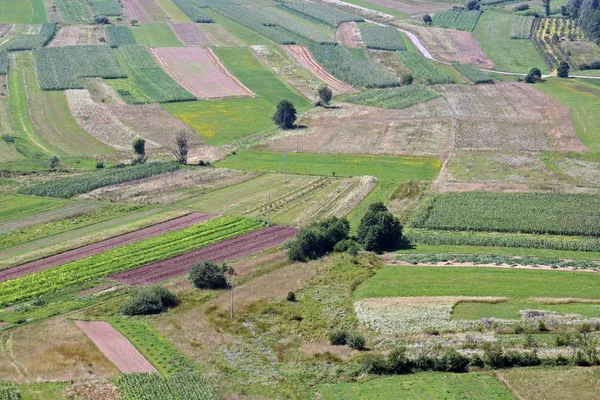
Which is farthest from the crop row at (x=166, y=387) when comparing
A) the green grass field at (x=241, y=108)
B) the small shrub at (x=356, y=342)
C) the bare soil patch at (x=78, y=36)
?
the bare soil patch at (x=78, y=36)

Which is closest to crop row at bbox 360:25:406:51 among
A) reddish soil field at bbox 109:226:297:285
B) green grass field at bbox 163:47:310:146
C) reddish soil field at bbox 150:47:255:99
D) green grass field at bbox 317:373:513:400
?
green grass field at bbox 163:47:310:146

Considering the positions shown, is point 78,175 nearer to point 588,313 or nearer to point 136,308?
point 136,308

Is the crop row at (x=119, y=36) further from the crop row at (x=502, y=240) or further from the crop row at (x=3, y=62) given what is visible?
the crop row at (x=502, y=240)

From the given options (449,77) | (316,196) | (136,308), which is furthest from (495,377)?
(449,77)

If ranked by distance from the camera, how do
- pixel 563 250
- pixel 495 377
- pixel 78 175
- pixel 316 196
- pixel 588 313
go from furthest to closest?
pixel 78 175
pixel 316 196
pixel 563 250
pixel 588 313
pixel 495 377

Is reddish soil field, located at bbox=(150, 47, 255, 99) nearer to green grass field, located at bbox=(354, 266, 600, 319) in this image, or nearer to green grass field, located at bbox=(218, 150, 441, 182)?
green grass field, located at bbox=(218, 150, 441, 182)
